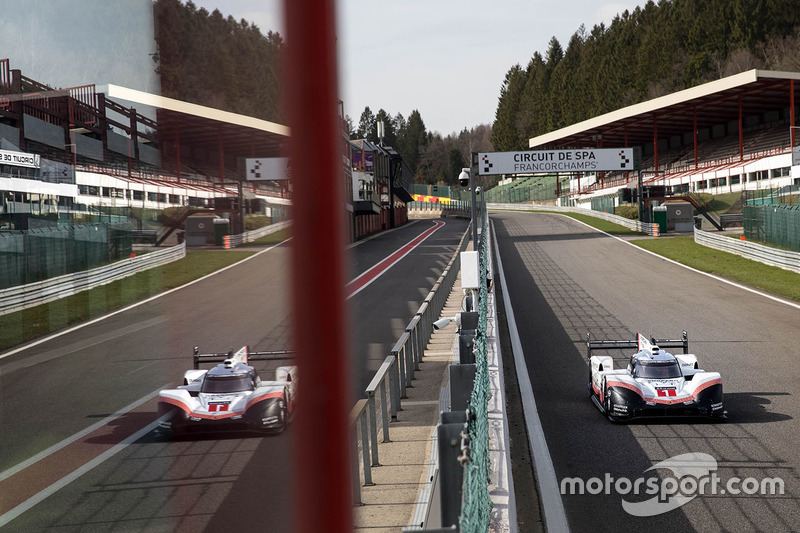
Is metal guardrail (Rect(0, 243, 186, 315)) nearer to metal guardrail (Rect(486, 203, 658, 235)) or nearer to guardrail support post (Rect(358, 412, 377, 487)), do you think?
guardrail support post (Rect(358, 412, 377, 487))

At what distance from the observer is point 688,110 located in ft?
224

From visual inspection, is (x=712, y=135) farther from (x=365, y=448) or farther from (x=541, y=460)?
(x=365, y=448)

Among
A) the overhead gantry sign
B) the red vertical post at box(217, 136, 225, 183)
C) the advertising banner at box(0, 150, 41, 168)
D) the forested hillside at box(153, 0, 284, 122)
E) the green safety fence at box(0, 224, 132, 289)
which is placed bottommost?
the green safety fence at box(0, 224, 132, 289)

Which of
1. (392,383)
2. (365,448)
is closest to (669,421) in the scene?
(392,383)

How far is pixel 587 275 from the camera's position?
3164 centimetres

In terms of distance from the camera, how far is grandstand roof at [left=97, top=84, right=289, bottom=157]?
1192 millimetres

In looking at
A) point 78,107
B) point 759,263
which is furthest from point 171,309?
point 759,263

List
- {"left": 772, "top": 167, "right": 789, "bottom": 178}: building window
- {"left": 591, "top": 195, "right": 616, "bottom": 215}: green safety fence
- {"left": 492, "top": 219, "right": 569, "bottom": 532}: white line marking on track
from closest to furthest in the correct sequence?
1. {"left": 492, "top": 219, "right": 569, "bottom": 532}: white line marking on track
2. {"left": 772, "top": 167, "right": 789, "bottom": 178}: building window
3. {"left": 591, "top": 195, "right": 616, "bottom": 215}: green safety fence

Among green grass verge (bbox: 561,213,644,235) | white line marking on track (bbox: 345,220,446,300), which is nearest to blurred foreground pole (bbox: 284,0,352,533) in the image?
white line marking on track (bbox: 345,220,446,300)

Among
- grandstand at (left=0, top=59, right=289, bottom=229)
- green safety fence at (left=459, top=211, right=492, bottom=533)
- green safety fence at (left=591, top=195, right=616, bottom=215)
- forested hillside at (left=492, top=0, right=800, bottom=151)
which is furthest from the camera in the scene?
forested hillside at (left=492, top=0, right=800, bottom=151)

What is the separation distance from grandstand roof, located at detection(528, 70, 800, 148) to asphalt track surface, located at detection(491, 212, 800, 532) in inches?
1289

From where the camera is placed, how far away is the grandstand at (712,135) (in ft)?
185

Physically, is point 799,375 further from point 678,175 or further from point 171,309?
point 678,175

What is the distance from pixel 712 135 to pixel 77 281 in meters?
83.6
